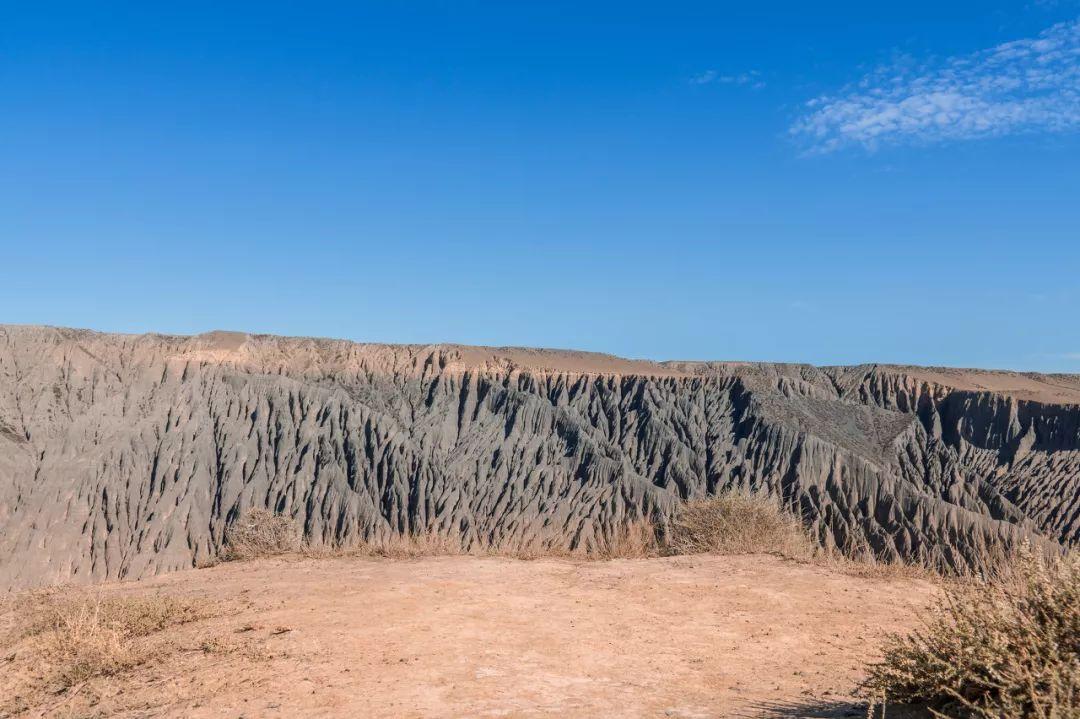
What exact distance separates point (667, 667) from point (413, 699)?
2.60 m

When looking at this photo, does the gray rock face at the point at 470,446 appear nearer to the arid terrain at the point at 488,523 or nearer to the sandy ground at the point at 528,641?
the arid terrain at the point at 488,523

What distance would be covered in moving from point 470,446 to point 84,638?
58302 millimetres

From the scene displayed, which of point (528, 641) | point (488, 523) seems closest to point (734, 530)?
point (528, 641)

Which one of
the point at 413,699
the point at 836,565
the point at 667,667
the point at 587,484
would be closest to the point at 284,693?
the point at 413,699

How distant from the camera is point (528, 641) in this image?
8805 millimetres

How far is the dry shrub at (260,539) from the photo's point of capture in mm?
15648

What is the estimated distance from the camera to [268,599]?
10.7 m

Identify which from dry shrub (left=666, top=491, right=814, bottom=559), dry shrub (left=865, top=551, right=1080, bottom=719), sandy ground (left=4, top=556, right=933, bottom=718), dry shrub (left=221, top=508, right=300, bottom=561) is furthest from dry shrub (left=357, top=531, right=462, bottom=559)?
dry shrub (left=865, top=551, right=1080, bottom=719)

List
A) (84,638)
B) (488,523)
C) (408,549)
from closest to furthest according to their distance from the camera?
1. (84,638)
2. (408,549)
3. (488,523)

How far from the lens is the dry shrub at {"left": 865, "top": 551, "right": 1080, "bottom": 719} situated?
5090mm

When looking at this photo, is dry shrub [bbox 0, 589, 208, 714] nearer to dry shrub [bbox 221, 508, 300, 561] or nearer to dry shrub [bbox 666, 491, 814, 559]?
dry shrub [bbox 221, 508, 300, 561]

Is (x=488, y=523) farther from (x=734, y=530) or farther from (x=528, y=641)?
(x=528, y=641)

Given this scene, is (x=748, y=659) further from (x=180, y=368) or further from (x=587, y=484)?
(x=180, y=368)

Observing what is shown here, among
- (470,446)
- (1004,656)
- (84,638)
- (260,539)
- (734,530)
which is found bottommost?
(470,446)
